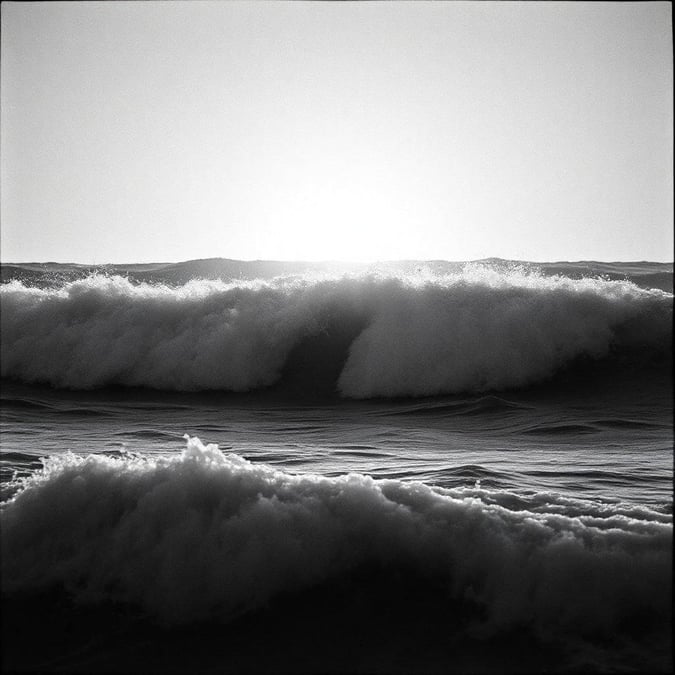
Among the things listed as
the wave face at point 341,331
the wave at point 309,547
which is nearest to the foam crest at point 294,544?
the wave at point 309,547

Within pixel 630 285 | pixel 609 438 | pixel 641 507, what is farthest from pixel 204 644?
pixel 630 285

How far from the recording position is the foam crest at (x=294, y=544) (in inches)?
147

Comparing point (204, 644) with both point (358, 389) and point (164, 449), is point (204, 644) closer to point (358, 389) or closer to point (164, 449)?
point (164, 449)

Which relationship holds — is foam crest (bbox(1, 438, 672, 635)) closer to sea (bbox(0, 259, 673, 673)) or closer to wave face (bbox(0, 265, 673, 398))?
sea (bbox(0, 259, 673, 673))

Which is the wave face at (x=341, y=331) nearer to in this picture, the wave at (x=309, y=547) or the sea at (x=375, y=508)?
the sea at (x=375, y=508)

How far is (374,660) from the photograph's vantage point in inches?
138

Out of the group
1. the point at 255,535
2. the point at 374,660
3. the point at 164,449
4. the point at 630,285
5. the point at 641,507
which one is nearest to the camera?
the point at 374,660

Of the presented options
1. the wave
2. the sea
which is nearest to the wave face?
the sea

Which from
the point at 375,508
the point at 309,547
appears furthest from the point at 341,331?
the point at 309,547

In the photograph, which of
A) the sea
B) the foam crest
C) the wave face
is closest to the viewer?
the sea

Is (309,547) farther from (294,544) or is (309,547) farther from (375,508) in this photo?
(375,508)

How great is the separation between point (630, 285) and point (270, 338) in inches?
228

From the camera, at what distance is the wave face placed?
40.3ft

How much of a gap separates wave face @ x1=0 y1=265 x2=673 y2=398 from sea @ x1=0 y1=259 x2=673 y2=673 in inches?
2.5
